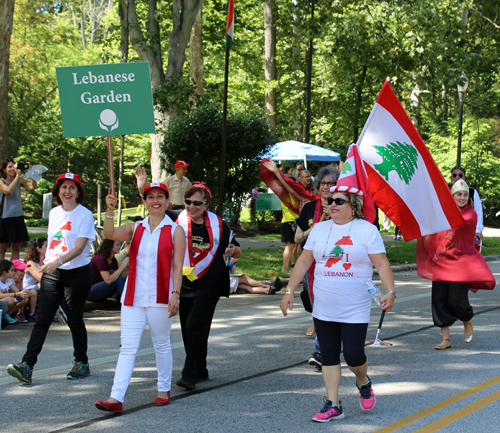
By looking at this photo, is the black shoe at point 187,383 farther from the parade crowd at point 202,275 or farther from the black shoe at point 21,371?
the black shoe at point 21,371

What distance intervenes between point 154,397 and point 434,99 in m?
40.0

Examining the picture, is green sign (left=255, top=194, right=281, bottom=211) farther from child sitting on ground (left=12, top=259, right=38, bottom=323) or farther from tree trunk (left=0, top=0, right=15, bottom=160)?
child sitting on ground (left=12, top=259, right=38, bottom=323)

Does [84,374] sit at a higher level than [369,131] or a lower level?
lower

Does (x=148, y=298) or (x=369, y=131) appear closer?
(x=148, y=298)

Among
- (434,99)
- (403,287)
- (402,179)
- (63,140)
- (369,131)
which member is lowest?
(403,287)

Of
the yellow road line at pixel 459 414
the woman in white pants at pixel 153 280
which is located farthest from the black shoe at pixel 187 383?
the yellow road line at pixel 459 414

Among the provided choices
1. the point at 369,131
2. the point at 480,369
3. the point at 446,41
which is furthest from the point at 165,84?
the point at 480,369

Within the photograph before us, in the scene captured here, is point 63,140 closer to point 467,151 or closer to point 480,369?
point 467,151

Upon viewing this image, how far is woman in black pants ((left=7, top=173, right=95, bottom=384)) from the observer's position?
5566mm

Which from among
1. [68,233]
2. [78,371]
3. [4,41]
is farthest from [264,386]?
[4,41]

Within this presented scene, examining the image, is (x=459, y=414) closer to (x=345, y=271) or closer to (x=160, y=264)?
(x=345, y=271)

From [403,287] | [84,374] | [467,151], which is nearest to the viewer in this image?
[84,374]

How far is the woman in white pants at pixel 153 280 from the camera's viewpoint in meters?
4.81

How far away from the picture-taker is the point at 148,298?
481 centimetres
